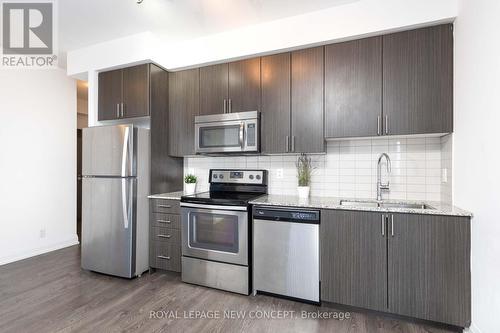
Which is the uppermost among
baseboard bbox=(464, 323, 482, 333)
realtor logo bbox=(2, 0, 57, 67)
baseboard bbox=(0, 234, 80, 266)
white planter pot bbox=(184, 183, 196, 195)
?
realtor logo bbox=(2, 0, 57, 67)

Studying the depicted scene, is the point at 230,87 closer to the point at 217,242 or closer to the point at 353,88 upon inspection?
the point at 353,88

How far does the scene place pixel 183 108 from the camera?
305 cm

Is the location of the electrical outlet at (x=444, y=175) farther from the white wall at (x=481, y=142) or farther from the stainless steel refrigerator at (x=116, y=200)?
the stainless steel refrigerator at (x=116, y=200)

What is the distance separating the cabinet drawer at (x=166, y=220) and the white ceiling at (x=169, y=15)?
2.04 metres

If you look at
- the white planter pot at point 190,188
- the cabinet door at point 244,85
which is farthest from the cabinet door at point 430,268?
the white planter pot at point 190,188

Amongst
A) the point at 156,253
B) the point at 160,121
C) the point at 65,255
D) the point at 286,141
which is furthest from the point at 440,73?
the point at 65,255

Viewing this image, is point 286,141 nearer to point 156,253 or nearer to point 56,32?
point 156,253

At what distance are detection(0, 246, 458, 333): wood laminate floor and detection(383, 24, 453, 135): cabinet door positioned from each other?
63.0 inches

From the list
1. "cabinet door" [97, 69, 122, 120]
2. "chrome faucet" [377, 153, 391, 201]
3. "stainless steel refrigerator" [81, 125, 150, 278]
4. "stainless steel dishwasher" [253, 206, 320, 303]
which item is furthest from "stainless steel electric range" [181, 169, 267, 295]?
"cabinet door" [97, 69, 122, 120]

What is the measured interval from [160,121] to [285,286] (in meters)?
2.24

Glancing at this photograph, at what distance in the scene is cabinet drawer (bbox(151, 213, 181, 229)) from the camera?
276cm

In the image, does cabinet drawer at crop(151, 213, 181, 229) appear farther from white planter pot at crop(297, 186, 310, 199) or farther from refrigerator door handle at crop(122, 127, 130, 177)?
white planter pot at crop(297, 186, 310, 199)

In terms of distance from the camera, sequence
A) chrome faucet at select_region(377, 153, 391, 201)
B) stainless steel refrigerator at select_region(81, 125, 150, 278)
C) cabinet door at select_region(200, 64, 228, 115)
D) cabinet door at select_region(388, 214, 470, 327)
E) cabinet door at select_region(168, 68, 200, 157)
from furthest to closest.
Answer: cabinet door at select_region(168, 68, 200, 157) < cabinet door at select_region(200, 64, 228, 115) < stainless steel refrigerator at select_region(81, 125, 150, 278) < chrome faucet at select_region(377, 153, 391, 201) < cabinet door at select_region(388, 214, 470, 327)

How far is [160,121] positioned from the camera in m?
3.02
